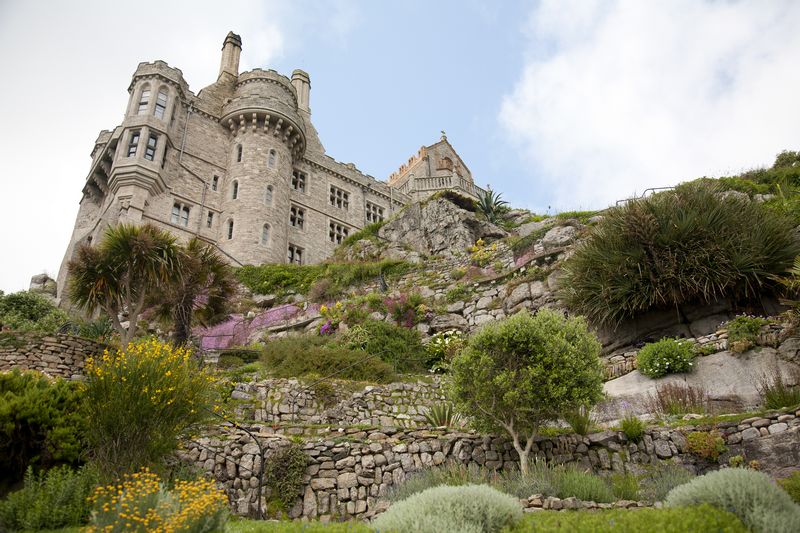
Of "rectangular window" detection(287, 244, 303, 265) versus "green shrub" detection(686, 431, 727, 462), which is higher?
"rectangular window" detection(287, 244, 303, 265)

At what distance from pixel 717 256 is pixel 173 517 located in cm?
1269

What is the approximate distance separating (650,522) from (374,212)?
38428mm

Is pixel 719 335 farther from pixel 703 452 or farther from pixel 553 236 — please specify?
pixel 553 236

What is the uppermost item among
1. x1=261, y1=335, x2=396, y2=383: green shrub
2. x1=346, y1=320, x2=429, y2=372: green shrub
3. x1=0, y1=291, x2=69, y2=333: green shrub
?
x1=0, y1=291, x2=69, y2=333: green shrub

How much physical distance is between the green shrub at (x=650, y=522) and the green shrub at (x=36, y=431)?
715 centimetres

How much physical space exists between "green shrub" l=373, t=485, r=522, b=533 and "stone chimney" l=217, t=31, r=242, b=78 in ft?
132

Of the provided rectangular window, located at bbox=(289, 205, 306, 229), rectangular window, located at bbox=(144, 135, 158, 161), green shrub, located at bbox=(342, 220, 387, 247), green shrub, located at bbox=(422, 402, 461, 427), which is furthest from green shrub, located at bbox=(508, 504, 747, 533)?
rectangular window, located at bbox=(289, 205, 306, 229)

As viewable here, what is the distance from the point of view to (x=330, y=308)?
21766 mm

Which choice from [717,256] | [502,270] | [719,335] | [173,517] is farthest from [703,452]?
[502,270]

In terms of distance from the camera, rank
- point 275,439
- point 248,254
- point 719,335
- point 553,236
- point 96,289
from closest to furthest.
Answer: point 275,439 → point 719,335 → point 96,289 → point 553,236 → point 248,254

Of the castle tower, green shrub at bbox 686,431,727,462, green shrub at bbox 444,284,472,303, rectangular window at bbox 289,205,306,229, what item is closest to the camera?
green shrub at bbox 686,431,727,462

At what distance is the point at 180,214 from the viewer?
3319cm

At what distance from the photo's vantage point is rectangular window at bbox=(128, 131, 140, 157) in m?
32.1

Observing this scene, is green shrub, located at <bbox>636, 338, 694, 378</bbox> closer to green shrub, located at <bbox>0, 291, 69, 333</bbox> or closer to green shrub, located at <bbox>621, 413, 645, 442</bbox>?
green shrub, located at <bbox>621, 413, 645, 442</bbox>
